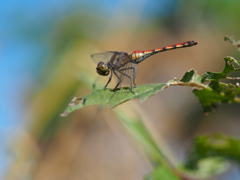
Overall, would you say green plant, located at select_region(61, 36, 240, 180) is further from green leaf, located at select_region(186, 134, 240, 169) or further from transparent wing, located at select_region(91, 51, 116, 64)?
transparent wing, located at select_region(91, 51, 116, 64)

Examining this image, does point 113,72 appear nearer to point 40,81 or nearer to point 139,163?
point 139,163

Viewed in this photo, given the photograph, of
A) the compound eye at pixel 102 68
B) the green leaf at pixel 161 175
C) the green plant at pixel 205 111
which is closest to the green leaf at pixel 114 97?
the green plant at pixel 205 111

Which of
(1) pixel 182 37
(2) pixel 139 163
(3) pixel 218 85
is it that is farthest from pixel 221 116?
(3) pixel 218 85

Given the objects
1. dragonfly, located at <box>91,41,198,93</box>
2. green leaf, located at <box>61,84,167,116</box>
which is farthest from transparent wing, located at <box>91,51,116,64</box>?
green leaf, located at <box>61,84,167,116</box>

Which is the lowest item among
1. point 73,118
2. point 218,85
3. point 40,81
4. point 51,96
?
point 218,85

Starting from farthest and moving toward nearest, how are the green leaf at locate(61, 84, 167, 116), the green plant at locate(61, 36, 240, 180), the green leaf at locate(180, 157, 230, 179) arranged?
the green leaf at locate(180, 157, 230, 179) < the green plant at locate(61, 36, 240, 180) < the green leaf at locate(61, 84, 167, 116)

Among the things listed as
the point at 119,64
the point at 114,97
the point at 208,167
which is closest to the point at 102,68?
the point at 119,64

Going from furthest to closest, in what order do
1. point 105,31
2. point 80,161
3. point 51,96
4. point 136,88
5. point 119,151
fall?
point 105,31 → point 51,96 → point 119,151 → point 80,161 → point 136,88

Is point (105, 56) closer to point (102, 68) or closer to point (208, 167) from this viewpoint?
point (102, 68)
